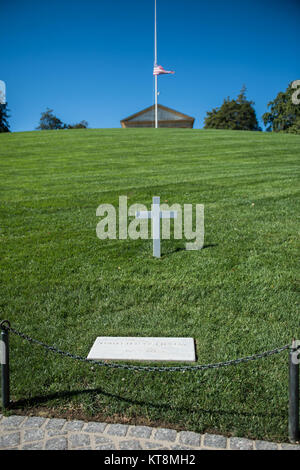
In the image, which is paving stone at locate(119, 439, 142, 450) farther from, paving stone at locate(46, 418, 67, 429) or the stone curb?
paving stone at locate(46, 418, 67, 429)

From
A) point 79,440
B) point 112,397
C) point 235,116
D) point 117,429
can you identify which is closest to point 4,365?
point 79,440

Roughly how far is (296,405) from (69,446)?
217cm

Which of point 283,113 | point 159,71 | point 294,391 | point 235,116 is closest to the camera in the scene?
point 294,391

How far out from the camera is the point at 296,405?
3.54m

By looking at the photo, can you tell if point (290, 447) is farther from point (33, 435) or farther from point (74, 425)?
point (33, 435)

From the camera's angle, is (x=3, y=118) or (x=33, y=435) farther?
(x=3, y=118)

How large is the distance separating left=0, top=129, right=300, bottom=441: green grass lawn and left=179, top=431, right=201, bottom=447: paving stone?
0.26 ft

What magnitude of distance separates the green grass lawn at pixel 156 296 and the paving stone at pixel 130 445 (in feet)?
1.04

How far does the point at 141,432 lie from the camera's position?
373cm

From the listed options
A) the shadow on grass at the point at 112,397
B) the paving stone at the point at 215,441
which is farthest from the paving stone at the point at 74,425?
the paving stone at the point at 215,441

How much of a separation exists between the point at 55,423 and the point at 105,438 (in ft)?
1.91

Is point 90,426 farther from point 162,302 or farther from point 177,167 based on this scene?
point 177,167

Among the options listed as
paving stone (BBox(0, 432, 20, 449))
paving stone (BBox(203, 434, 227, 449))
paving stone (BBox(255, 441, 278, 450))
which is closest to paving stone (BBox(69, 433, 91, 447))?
paving stone (BBox(0, 432, 20, 449))

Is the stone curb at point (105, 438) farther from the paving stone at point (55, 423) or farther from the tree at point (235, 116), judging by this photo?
the tree at point (235, 116)
